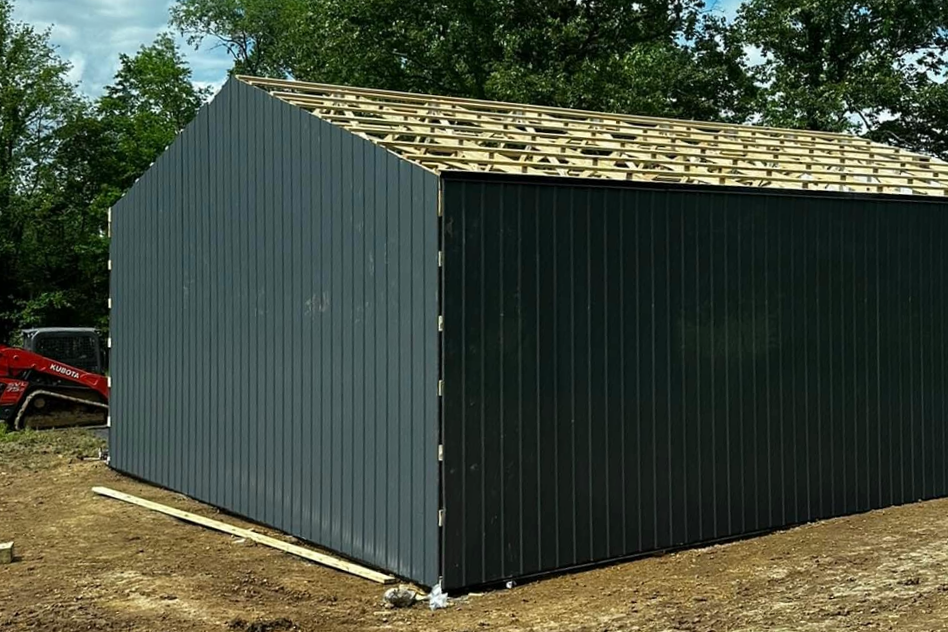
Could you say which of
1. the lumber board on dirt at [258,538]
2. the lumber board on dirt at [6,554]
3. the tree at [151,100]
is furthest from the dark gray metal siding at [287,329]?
the tree at [151,100]

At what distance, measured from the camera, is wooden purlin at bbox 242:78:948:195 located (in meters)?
9.71

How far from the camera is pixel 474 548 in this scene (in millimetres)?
8414

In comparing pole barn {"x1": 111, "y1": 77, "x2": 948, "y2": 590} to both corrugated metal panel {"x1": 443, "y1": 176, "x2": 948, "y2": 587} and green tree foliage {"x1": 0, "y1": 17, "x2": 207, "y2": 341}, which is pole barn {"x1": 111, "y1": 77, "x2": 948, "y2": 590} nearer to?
corrugated metal panel {"x1": 443, "y1": 176, "x2": 948, "y2": 587}

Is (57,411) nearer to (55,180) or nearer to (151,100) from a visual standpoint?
(55,180)

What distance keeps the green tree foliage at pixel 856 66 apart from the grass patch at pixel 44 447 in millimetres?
16888

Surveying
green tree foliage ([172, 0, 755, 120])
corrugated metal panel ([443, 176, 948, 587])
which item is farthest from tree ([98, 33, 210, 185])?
corrugated metal panel ([443, 176, 948, 587])

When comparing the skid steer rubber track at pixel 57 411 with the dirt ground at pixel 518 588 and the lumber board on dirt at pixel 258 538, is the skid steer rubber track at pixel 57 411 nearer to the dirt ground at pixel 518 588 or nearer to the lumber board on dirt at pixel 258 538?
the lumber board on dirt at pixel 258 538

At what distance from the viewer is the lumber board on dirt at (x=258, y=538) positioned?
29.7 ft

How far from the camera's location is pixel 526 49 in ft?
94.4

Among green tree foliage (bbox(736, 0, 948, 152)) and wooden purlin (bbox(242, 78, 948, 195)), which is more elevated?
green tree foliage (bbox(736, 0, 948, 152))

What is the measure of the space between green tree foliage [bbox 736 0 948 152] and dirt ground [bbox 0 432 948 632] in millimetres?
15376

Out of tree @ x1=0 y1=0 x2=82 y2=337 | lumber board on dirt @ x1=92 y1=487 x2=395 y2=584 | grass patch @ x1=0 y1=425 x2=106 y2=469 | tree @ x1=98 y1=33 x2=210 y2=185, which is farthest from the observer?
tree @ x1=98 y1=33 x2=210 y2=185

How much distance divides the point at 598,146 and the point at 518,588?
4693 mm

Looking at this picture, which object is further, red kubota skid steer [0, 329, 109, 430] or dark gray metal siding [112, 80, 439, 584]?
red kubota skid steer [0, 329, 109, 430]
